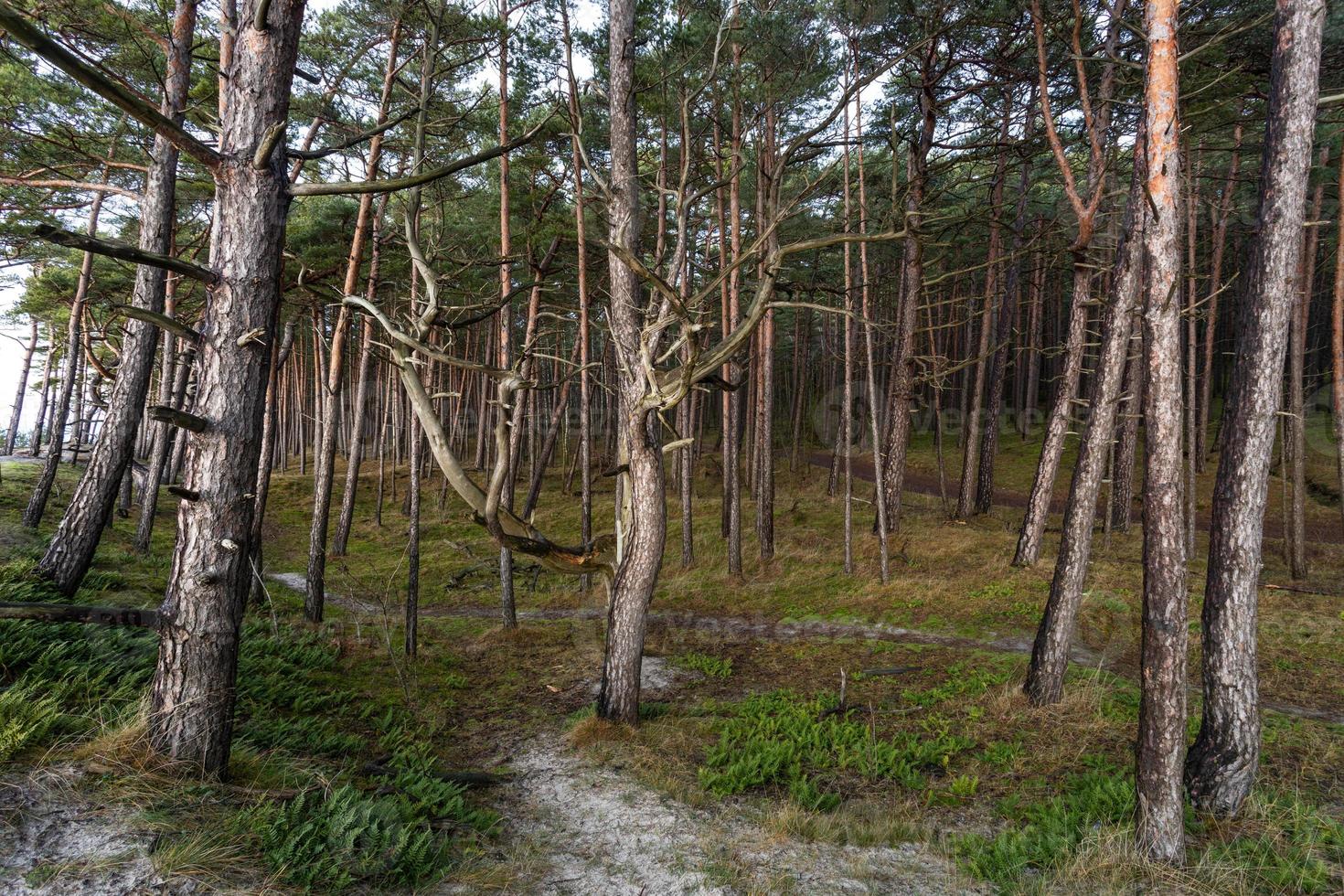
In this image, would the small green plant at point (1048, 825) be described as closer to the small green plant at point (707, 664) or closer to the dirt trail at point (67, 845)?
the small green plant at point (707, 664)

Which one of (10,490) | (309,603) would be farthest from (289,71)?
(10,490)

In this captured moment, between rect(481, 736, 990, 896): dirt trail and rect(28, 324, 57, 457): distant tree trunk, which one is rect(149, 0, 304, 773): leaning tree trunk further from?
rect(28, 324, 57, 457): distant tree trunk

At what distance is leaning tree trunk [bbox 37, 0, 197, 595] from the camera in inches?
347

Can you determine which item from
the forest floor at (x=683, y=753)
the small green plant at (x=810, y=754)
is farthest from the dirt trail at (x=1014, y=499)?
the small green plant at (x=810, y=754)

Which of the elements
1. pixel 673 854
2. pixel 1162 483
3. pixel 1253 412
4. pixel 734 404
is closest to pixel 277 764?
pixel 673 854

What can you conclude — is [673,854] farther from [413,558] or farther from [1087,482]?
[413,558]

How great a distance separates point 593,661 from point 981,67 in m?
14.6

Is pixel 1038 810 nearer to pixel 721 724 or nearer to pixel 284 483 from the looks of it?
pixel 721 724

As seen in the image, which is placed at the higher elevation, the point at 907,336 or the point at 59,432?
the point at 907,336

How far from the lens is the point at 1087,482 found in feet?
26.6

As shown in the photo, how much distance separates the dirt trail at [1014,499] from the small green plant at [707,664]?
9970 millimetres

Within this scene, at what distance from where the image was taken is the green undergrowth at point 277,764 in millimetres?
3674

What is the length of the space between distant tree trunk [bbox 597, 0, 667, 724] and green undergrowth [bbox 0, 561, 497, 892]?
7.33 ft

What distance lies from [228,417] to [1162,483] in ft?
22.5
